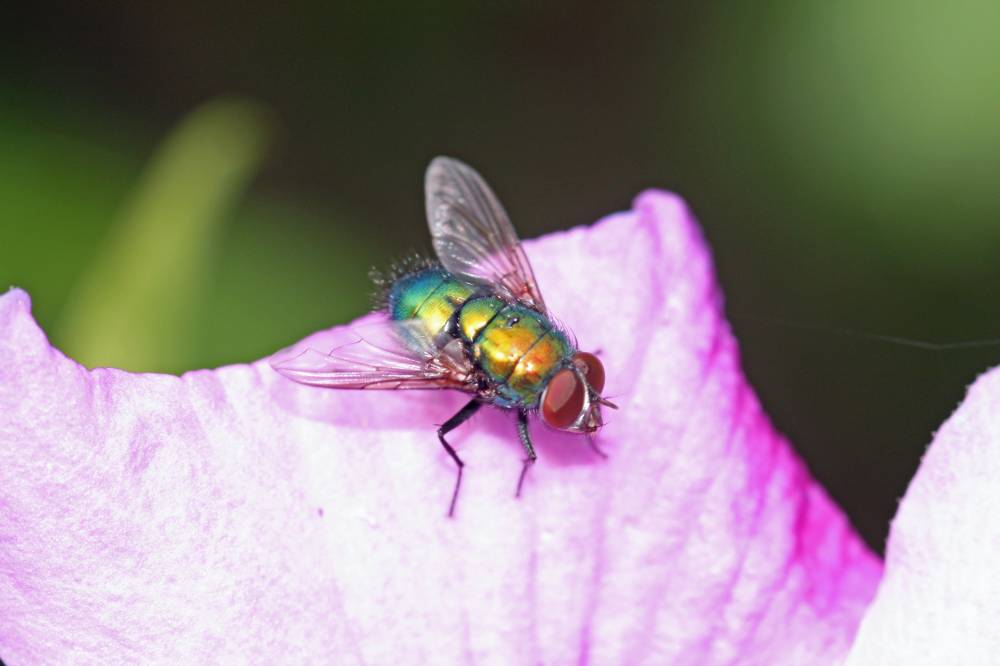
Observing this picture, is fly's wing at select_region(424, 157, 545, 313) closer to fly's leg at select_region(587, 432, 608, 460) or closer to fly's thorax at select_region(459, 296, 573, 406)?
fly's thorax at select_region(459, 296, 573, 406)

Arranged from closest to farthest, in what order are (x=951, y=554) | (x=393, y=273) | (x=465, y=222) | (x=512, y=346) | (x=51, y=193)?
(x=951, y=554) → (x=512, y=346) → (x=393, y=273) → (x=465, y=222) → (x=51, y=193)

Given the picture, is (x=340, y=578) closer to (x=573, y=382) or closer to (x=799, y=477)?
(x=573, y=382)

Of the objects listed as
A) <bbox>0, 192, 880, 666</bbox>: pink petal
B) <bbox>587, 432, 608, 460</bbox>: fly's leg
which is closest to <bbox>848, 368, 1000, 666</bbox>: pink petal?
<bbox>0, 192, 880, 666</bbox>: pink petal

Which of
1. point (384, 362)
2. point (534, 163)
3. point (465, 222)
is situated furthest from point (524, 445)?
point (534, 163)

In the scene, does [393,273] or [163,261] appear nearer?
[393,273]

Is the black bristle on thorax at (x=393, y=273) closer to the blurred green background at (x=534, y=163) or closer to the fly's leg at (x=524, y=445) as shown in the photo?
the fly's leg at (x=524, y=445)

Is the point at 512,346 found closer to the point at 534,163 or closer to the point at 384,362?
the point at 384,362
